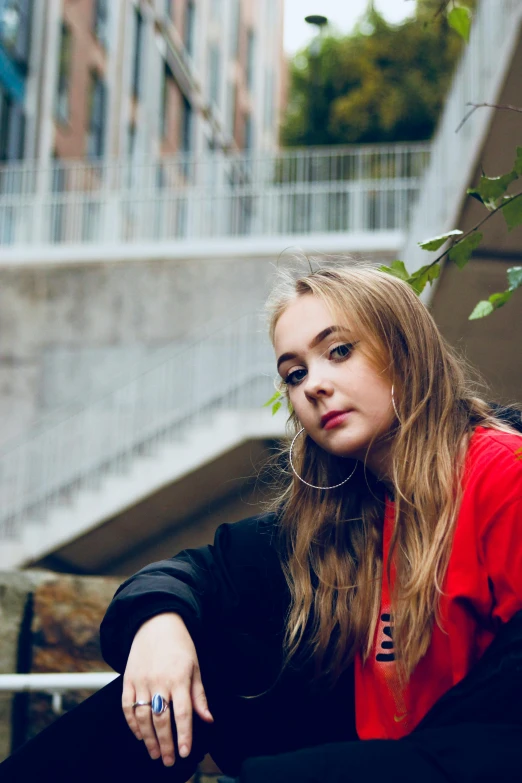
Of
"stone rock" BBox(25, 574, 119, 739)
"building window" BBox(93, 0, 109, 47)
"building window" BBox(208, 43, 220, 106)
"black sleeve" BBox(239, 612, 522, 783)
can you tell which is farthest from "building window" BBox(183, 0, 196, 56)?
"black sleeve" BBox(239, 612, 522, 783)

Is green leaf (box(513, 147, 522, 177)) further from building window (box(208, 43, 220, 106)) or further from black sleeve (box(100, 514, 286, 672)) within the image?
building window (box(208, 43, 220, 106))

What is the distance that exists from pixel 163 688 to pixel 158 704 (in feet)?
0.09

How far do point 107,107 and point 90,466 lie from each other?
439 inches

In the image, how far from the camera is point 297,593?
2018 millimetres

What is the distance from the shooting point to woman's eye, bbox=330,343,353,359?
6.43 ft

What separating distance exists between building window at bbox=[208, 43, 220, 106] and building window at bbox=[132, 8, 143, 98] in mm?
5167

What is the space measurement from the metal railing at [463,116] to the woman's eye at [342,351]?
3.53 meters

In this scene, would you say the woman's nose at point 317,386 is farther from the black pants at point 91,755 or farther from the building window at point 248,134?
the building window at point 248,134

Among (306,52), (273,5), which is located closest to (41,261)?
(306,52)

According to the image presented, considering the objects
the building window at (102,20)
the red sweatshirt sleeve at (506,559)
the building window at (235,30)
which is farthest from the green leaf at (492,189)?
the building window at (235,30)

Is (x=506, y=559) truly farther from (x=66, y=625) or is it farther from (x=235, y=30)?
(x=235, y=30)

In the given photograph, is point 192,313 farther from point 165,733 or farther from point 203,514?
point 165,733

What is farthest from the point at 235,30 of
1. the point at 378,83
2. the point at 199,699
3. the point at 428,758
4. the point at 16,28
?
the point at 428,758

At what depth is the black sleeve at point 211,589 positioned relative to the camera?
6.22 feet
